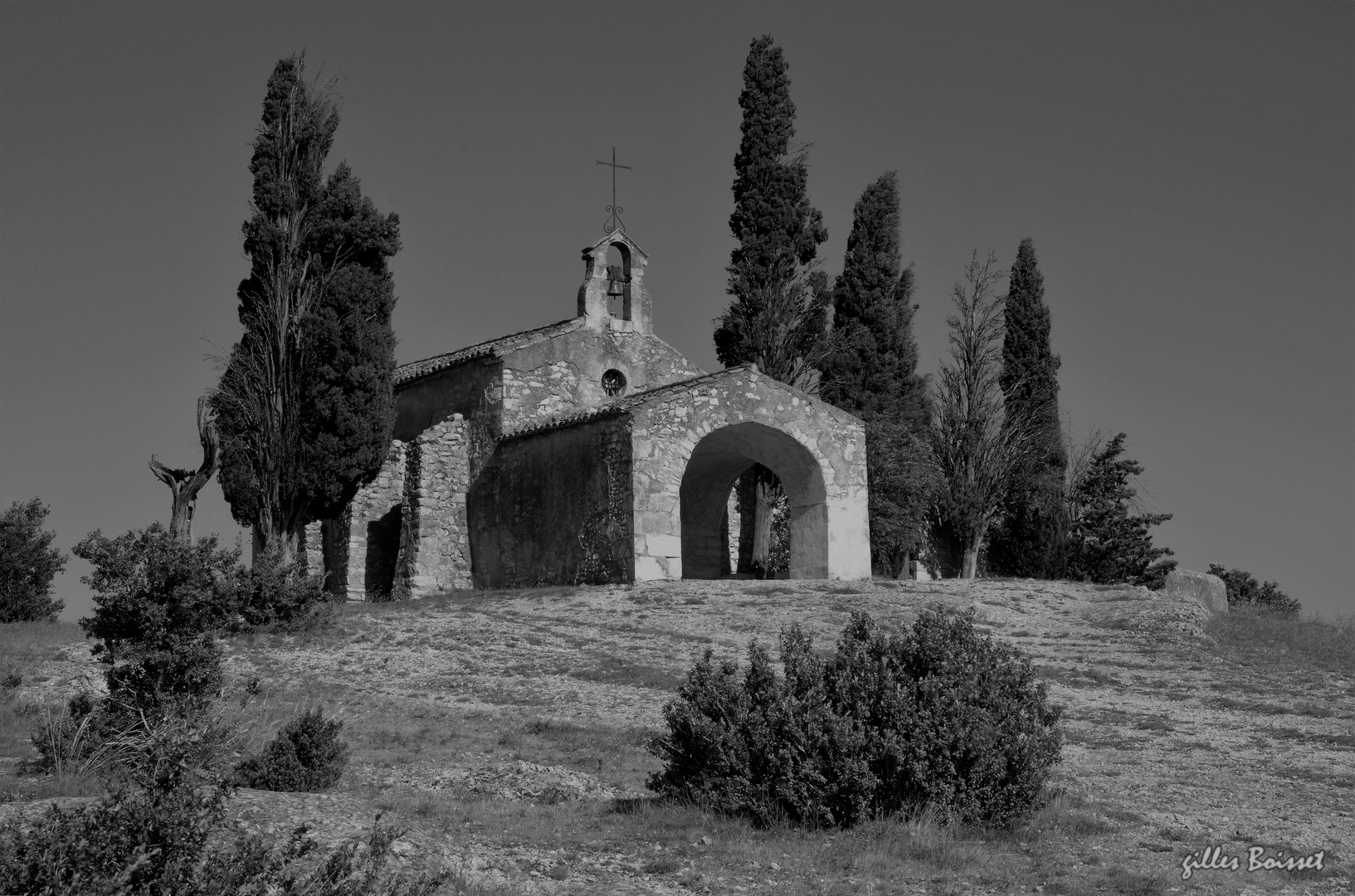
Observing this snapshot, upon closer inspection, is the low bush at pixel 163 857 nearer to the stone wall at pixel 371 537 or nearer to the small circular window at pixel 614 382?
the stone wall at pixel 371 537

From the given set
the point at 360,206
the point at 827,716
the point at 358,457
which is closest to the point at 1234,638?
the point at 827,716

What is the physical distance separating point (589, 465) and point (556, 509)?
1182 mm

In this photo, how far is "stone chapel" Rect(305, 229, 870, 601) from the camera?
24422mm

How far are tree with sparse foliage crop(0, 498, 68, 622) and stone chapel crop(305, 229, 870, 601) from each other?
4579mm

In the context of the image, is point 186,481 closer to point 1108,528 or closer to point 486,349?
point 486,349

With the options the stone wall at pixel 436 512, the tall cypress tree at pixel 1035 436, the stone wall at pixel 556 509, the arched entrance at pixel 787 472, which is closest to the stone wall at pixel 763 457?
the arched entrance at pixel 787 472

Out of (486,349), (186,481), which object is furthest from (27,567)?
(486,349)

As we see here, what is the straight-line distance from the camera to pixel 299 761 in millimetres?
9977

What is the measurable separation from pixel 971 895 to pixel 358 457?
18925 mm

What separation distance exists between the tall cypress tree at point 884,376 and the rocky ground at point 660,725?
881cm

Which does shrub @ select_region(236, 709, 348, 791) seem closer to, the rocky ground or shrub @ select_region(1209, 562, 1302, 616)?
the rocky ground

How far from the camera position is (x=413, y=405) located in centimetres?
3028

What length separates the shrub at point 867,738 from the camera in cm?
949

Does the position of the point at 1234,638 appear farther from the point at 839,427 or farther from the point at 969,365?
the point at 969,365
